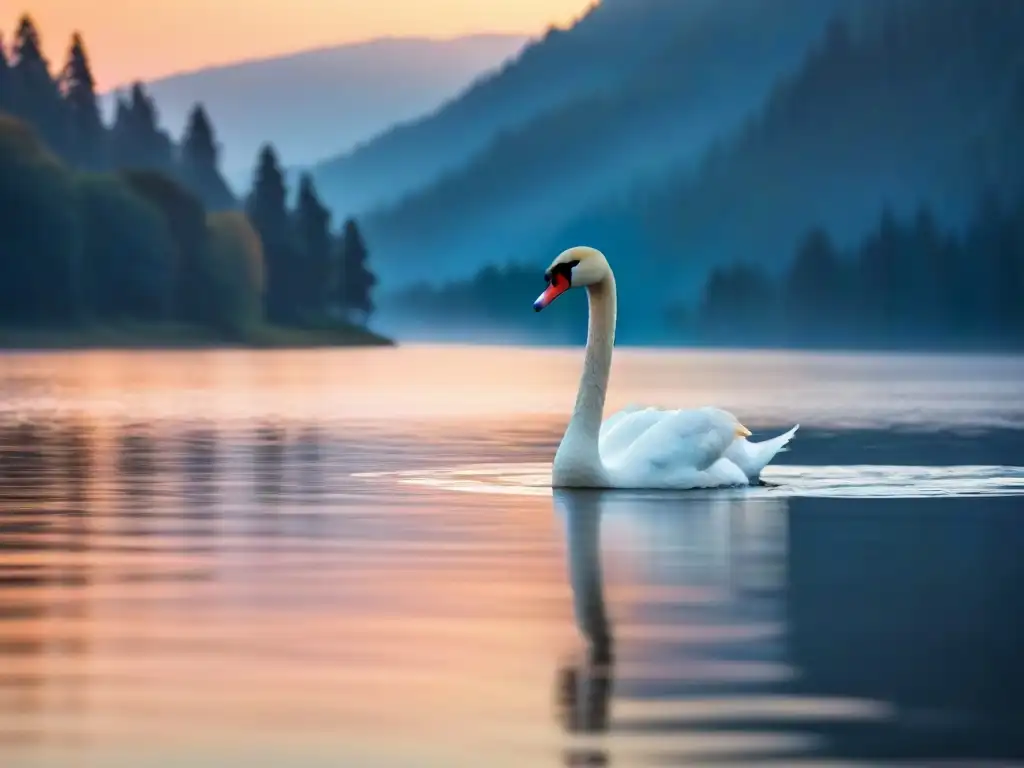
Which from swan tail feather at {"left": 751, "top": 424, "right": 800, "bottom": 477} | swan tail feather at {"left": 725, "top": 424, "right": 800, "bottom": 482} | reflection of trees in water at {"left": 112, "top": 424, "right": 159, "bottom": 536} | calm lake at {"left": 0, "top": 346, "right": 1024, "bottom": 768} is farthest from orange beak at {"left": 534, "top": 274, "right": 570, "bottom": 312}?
reflection of trees in water at {"left": 112, "top": 424, "right": 159, "bottom": 536}

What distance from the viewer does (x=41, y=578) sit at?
1614 cm

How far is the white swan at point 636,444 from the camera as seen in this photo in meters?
24.2

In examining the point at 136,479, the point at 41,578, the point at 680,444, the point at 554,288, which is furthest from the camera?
the point at 136,479

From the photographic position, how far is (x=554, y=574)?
1658cm

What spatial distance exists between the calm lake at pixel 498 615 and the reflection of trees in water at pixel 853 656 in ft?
0.10

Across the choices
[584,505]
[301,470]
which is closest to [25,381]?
[301,470]

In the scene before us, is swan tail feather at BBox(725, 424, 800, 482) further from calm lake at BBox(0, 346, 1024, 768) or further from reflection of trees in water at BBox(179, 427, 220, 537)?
reflection of trees in water at BBox(179, 427, 220, 537)

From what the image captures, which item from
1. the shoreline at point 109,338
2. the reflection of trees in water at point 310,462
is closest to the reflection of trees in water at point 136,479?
the reflection of trees in water at point 310,462

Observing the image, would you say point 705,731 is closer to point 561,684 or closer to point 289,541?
point 561,684

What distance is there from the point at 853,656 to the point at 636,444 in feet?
40.3

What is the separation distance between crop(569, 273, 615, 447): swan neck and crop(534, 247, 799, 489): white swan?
0.01 meters

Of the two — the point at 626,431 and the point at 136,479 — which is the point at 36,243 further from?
the point at 626,431

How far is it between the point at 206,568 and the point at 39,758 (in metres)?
7.34

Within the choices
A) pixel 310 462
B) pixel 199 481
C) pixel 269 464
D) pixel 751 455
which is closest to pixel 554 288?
pixel 751 455
